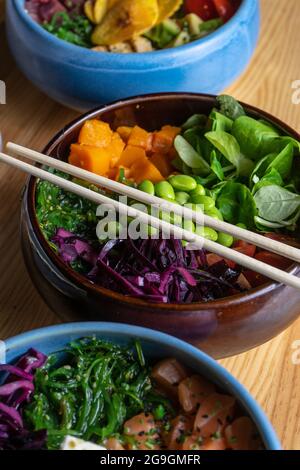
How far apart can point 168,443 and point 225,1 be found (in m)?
1.26

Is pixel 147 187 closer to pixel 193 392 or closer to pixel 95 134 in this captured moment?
pixel 95 134

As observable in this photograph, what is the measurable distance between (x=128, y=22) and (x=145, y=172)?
547 mm

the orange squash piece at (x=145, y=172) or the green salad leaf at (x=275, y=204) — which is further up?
the orange squash piece at (x=145, y=172)

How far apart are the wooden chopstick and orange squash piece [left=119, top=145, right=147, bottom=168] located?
195 millimetres

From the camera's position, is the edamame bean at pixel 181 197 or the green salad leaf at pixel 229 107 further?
the green salad leaf at pixel 229 107

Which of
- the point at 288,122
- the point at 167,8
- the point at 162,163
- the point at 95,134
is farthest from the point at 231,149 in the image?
the point at 167,8

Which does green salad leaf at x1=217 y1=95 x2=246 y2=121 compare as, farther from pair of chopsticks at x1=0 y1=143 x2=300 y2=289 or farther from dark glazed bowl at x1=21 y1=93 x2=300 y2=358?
dark glazed bowl at x1=21 y1=93 x2=300 y2=358

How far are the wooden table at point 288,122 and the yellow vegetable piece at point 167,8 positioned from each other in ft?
0.84

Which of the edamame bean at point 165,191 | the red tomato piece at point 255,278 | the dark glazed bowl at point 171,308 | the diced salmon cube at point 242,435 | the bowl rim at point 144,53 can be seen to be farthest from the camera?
the bowl rim at point 144,53

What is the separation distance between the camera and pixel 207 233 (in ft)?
4.22

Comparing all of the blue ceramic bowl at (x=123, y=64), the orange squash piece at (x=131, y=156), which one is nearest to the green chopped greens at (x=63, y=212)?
the orange squash piece at (x=131, y=156)

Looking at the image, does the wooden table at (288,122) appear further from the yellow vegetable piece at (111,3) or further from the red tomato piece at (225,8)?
the yellow vegetable piece at (111,3)

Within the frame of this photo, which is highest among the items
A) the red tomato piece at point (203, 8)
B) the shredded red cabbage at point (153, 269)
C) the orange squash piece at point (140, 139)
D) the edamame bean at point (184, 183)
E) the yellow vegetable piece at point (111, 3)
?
the red tomato piece at point (203, 8)

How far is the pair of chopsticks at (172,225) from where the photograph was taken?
3.74ft
